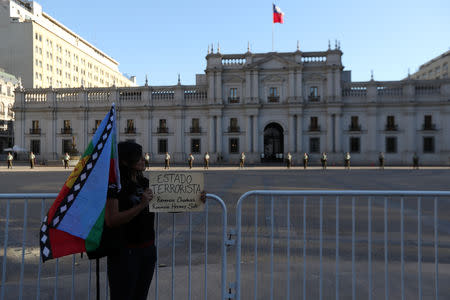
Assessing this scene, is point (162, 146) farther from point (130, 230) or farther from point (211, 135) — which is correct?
point (130, 230)

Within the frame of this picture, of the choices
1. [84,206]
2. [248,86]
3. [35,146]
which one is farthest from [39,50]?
[84,206]

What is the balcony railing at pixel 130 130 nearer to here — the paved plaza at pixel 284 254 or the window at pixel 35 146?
the window at pixel 35 146

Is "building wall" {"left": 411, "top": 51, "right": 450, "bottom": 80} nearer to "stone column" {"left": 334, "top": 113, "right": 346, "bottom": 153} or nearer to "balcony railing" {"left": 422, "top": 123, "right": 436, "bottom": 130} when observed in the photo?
"balcony railing" {"left": 422, "top": 123, "right": 436, "bottom": 130}

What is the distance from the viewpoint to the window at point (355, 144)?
1332 inches

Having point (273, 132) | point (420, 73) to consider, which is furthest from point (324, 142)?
point (420, 73)

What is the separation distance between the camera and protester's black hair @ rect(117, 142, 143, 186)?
2373 mm

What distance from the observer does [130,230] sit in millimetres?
2307

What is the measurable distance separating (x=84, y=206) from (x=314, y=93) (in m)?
34.9

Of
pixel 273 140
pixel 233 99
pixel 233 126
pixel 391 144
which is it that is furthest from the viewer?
pixel 273 140

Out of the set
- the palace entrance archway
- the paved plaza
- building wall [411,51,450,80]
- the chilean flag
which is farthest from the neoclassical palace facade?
the paved plaza

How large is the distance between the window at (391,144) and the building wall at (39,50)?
124ft

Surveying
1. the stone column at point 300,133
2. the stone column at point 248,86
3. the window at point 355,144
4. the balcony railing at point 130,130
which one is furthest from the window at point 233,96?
the window at point 355,144

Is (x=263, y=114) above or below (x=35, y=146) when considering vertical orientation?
above

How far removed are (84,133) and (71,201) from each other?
1516 inches
